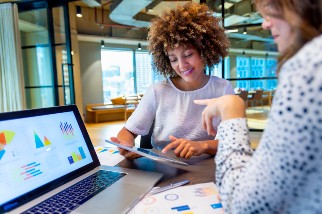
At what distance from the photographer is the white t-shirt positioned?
49.1 inches

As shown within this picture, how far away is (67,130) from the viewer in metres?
0.83

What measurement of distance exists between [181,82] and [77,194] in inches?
34.4

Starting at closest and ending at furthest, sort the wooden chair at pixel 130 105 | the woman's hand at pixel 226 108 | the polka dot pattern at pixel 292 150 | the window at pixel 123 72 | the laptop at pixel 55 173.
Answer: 1. the polka dot pattern at pixel 292 150
2. the woman's hand at pixel 226 108
3. the laptop at pixel 55 173
4. the wooden chair at pixel 130 105
5. the window at pixel 123 72

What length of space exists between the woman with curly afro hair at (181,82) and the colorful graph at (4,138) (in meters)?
0.59

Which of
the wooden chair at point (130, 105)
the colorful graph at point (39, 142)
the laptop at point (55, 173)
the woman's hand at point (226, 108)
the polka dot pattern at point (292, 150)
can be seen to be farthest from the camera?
the wooden chair at point (130, 105)

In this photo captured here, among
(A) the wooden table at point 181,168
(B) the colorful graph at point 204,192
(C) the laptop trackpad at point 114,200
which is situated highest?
(C) the laptop trackpad at point 114,200

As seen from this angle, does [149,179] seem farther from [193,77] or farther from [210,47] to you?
[210,47]

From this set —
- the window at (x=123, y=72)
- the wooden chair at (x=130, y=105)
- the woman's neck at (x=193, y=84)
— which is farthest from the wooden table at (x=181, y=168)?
the window at (x=123, y=72)

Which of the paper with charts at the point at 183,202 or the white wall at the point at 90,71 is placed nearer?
the paper with charts at the point at 183,202

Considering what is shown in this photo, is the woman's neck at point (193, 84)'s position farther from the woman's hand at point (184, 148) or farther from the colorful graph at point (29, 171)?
the colorful graph at point (29, 171)

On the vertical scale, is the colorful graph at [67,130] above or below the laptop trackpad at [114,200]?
above

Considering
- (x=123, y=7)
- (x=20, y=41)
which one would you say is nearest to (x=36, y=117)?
(x=20, y=41)

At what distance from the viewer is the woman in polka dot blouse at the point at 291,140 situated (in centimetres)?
31

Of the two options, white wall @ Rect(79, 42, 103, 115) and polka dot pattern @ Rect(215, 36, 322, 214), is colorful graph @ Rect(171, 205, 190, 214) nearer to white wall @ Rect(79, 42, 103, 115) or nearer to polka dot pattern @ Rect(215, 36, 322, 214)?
polka dot pattern @ Rect(215, 36, 322, 214)
